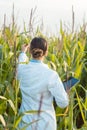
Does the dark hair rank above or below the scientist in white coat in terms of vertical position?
above

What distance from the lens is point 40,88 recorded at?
2980 mm

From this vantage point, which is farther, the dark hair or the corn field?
the corn field

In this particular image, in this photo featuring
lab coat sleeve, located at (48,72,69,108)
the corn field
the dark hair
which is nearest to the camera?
lab coat sleeve, located at (48,72,69,108)

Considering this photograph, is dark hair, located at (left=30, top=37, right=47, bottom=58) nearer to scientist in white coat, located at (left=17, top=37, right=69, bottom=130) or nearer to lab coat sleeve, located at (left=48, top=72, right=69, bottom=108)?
scientist in white coat, located at (left=17, top=37, right=69, bottom=130)

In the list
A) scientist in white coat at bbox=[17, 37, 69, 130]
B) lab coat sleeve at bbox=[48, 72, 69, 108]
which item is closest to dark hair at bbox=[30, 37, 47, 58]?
scientist in white coat at bbox=[17, 37, 69, 130]

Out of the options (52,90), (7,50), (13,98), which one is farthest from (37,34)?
(52,90)

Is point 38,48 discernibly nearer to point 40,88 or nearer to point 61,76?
point 40,88

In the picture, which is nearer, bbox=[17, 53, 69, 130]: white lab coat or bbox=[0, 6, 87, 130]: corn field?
bbox=[17, 53, 69, 130]: white lab coat

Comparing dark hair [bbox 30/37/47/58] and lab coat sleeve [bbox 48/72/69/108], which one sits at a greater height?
dark hair [bbox 30/37/47/58]

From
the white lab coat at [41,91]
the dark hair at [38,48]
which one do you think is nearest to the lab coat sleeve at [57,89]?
the white lab coat at [41,91]

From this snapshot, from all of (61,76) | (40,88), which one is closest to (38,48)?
(40,88)

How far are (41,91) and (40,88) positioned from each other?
0.08 ft

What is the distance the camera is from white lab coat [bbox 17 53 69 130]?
2.94m

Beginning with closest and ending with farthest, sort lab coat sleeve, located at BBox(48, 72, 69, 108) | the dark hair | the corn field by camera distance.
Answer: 1. lab coat sleeve, located at BBox(48, 72, 69, 108)
2. the dark hair
3. the corn field
